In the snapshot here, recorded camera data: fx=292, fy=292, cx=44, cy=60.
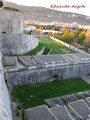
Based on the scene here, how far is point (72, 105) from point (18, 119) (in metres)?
4.84

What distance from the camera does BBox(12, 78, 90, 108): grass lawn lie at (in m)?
24.0

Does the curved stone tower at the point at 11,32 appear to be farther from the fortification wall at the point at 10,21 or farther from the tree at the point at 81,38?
the tree at the point at 81,38

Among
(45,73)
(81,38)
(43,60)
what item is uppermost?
(43,60)

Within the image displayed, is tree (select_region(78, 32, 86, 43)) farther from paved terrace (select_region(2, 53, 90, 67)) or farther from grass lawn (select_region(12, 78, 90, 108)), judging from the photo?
grass lawn (select_region(12, 78, 90, 108))

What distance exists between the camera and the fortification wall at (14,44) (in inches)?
1273

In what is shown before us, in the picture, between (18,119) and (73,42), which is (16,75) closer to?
(18,119)

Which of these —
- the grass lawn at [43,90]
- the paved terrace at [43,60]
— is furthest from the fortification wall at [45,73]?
the grass lawn at [43,90]

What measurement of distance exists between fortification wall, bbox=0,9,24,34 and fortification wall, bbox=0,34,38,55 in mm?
647

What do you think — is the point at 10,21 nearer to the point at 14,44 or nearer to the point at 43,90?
the point at 14,44

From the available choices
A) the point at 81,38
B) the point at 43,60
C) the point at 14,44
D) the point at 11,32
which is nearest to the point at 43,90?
the point at 43,60

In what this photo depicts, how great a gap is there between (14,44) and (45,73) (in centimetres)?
577

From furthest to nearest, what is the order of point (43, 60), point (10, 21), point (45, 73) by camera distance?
1. point (10, 21)
2. point (43, 60)
3. point (45, 73)

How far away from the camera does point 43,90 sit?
26547 millimetres

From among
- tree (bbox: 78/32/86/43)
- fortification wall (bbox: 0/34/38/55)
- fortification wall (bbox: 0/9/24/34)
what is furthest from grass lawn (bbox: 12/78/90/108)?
tree (bbox: 78/32/86/43)
